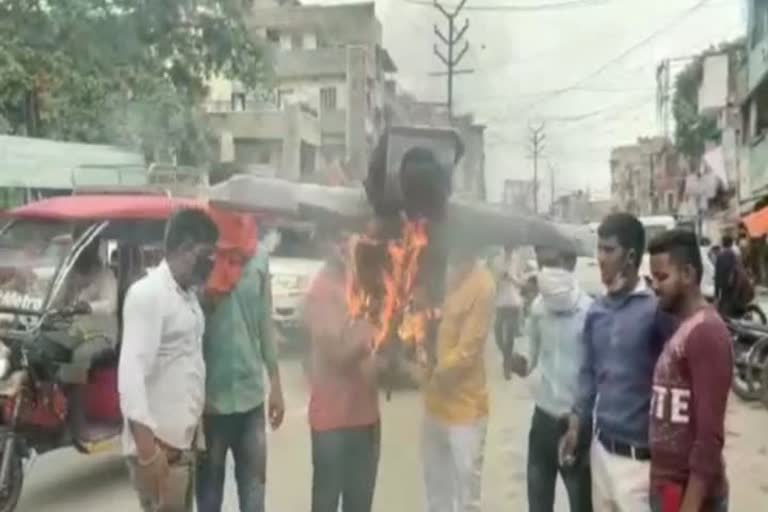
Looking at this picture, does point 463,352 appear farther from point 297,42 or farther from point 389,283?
point 297,42

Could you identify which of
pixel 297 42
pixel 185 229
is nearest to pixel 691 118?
pixel 297 42

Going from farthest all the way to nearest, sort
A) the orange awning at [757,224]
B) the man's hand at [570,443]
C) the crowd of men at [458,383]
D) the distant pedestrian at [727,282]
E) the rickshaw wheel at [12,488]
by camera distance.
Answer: the orange awning at [757,224] < the distant pedestrian at [727,282] < the rickshaw wheel at [12,488] < the man's hand at [570,443] < the crowd of men at [458,383]

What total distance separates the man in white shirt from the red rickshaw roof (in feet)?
9.22

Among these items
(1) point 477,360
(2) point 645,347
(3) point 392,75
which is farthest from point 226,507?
(3) point 392,75

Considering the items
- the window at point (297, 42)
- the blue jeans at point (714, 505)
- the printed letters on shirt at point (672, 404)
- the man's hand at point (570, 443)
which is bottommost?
the man's hand at point (570, 443)

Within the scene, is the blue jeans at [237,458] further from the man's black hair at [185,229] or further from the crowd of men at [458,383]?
the man's black hair at [185,229]

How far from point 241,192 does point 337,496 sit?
2.02m

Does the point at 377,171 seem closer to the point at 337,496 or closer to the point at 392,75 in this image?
the point at 337,496

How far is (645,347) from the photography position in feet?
12.3

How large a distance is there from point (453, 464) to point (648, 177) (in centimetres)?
7362

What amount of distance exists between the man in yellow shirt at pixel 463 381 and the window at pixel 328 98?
1045 inches

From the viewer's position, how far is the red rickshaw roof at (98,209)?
6859 millimetres

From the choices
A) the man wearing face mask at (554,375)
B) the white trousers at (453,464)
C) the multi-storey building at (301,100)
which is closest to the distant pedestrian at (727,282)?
the man wearing face mask at (554,375)

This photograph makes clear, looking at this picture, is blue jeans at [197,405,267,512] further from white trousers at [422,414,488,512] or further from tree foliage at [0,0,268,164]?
tree foliage at [0,0,268,164]
